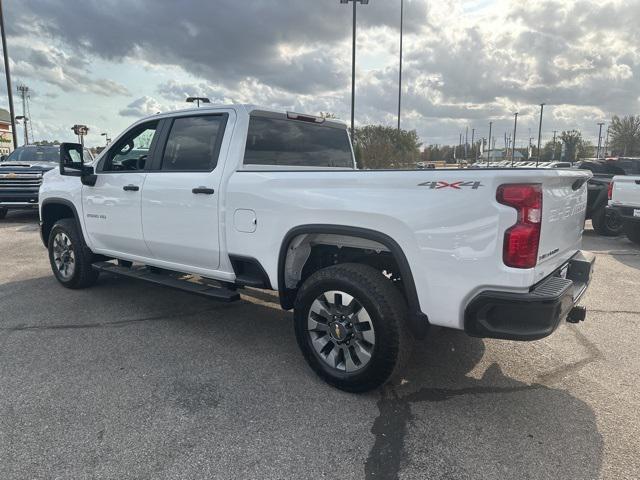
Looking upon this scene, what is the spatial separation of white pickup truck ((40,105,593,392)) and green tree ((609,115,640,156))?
2482 inches

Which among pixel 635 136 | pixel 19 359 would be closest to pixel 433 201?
pixel 19 359

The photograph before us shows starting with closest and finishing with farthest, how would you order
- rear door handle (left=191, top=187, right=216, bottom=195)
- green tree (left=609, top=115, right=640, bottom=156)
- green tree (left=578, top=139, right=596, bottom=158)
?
rear door handle (left=191, top=187, right=216, bottom=195) < green tree (left=609, top=115, right=640, bottom=156) < green tree (left=578, top=139, right=596, bottom=158)

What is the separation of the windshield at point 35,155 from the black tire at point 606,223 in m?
14.0

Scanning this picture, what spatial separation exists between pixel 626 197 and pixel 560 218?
23.2ft

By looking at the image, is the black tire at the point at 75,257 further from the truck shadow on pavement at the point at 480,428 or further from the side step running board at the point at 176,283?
the truck shadow on pavement at the point at 480,428

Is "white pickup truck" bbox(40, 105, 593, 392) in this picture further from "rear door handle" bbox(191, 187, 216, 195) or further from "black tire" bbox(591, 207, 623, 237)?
"black tire" bbox(591, 207, 623, 237)

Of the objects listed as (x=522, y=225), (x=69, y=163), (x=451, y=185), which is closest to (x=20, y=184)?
(x=69, y=163)

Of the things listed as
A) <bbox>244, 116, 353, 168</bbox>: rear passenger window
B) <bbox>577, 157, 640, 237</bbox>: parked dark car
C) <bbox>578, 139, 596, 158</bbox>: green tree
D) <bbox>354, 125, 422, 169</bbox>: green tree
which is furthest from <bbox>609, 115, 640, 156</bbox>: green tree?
<bbox>244, 116, 353, 168</bbox>: rear passenger window

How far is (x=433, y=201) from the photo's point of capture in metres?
2.78

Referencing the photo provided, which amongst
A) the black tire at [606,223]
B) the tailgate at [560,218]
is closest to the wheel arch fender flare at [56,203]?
the tailgate at [560,218]

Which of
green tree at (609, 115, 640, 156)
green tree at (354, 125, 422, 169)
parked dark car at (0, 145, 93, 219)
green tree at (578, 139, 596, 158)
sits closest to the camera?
parked dark car at (0, 145, 93, 219)

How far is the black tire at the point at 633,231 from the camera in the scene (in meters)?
9.31

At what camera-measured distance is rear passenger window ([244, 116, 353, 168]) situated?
13.6 ft

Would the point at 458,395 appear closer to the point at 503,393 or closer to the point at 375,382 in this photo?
the point at 503,393
